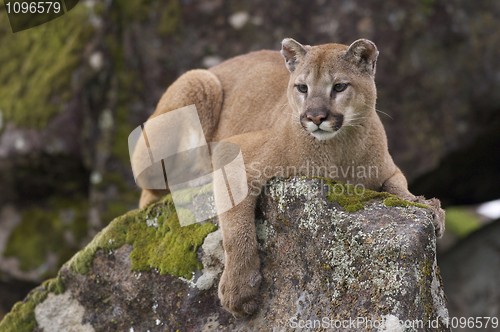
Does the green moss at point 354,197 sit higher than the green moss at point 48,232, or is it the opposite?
the green moss at point 354,197

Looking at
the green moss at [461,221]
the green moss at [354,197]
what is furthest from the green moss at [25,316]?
the green moss at [461,221]

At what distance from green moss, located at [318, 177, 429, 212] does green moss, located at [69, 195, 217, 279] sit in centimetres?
135

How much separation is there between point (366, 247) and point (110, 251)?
2.80 metres

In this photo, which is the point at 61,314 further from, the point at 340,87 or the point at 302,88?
the point at 340,87

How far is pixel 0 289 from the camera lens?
966 cm

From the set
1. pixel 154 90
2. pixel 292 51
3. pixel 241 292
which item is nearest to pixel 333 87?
pixel 292 51

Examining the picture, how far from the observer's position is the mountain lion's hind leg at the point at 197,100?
5.83 m

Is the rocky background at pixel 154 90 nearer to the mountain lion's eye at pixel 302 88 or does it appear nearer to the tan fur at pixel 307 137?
the tan fur at pixel 307 137

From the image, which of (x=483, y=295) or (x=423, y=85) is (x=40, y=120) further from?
(x=483, y=295)

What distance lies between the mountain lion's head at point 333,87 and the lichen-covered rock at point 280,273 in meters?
0.60

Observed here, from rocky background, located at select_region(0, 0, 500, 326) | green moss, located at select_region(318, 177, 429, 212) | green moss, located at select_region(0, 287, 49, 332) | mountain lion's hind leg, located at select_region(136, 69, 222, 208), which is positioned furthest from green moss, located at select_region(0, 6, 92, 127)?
green moss, located at select_region(318, 177, 429, 212)

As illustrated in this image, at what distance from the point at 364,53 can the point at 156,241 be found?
114 inches

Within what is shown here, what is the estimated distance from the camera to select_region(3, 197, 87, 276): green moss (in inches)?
353

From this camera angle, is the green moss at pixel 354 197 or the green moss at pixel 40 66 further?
the green moss at pixel 40 66
